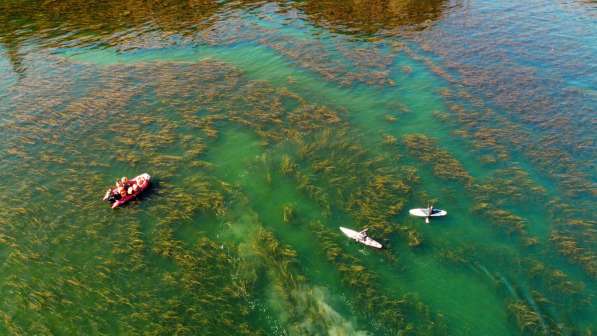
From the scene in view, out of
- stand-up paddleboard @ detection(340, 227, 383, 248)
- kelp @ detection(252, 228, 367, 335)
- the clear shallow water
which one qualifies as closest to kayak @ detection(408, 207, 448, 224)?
the clear shallow water

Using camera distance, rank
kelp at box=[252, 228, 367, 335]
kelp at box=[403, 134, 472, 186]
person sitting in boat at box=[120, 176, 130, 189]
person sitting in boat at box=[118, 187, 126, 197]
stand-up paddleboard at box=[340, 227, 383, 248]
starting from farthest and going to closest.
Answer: kelp at box=[403, 134, 472, 186], person sitting in boat at box=[120, 176, 130, 189], person sitting in boat at box=[118, 187, 126, 197], stand-up paddleboard at box=[340, 227, 383, 248], kelp at box=[252, 228, 367, 335]

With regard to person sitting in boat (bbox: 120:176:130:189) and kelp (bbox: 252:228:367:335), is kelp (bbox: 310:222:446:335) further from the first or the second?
person sitting in boat (bbox: 120:176:130:189)

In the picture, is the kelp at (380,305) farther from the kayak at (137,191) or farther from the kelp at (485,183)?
the kayak at (137,191)

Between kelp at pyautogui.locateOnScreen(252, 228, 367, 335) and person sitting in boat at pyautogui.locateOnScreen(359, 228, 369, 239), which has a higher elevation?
person sitting in boat at pyautogui.locateOnScreen(359, 228, 369, 239)

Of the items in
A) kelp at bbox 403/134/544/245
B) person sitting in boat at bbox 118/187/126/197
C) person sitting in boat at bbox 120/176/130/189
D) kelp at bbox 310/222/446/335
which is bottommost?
kelp at bbox 310/222/446/335

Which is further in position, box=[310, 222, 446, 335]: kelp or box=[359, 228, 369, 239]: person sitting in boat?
box=[359, 228, 369, 239]: person sitting in boat

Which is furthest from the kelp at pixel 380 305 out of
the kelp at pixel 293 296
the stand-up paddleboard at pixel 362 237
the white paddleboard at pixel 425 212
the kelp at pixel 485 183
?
the kelp at pixel 485 183

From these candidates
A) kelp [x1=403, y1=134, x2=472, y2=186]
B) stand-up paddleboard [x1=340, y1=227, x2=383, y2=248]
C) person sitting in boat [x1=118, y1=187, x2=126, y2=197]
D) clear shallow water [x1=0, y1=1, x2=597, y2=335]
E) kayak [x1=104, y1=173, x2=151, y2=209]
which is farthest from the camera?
kelp [x1=403, y1=134, x2=472, y2=186]
